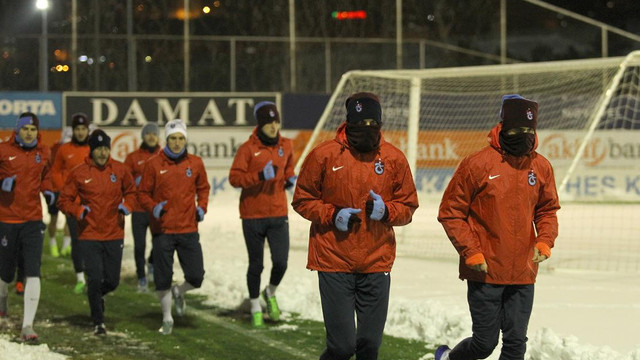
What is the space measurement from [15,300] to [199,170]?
10.6 ft

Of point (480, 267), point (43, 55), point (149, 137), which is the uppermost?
point (43, 55)

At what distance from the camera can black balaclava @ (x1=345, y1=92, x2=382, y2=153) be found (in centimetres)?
604

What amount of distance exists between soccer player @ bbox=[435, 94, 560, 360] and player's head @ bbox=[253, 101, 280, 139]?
12.2 feet

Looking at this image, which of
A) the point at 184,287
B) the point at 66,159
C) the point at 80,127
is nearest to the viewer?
the point at 184,287

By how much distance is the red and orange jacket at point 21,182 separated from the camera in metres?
9.34

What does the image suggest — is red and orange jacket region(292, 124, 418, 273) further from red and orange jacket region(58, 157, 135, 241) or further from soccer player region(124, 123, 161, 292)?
soccer player region(124, 123, 161, 292)

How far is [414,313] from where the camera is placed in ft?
30.2

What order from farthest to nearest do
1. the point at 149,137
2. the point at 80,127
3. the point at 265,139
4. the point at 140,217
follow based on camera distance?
the point at 80,127 < the point at 149,137 < the point at 140,217 < the point at 265,139

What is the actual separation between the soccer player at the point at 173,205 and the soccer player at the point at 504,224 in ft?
12.2

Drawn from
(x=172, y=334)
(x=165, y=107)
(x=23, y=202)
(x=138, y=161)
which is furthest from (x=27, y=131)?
(x=165, y=107)

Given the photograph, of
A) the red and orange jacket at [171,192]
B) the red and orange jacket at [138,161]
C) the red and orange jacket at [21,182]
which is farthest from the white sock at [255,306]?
the red and orange jacket at [138,161]

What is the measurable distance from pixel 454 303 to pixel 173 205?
2.81m

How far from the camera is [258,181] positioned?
9523mm

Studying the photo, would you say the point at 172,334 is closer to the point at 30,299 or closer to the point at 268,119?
the point at 30,299
